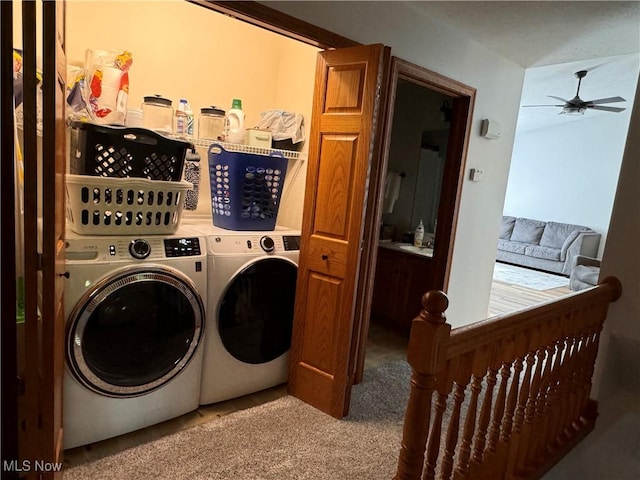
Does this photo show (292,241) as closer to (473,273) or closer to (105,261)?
(105,261)

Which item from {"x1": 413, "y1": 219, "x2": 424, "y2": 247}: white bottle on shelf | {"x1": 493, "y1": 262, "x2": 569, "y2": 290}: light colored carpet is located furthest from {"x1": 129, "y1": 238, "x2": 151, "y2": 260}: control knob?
{"x1": 493, "y1": 262, "x2": 569, "y2": 290}: light colored carpet

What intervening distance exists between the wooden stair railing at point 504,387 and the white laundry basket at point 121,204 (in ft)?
4.26

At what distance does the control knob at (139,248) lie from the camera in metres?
1.90

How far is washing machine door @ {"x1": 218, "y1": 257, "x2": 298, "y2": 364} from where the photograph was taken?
2275mm

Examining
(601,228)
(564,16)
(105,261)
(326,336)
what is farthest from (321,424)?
(601,228)

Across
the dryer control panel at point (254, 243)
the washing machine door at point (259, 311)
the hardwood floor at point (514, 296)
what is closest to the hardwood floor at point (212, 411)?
the washing machine door at point (259, 311)

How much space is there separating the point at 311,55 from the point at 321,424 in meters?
2.13

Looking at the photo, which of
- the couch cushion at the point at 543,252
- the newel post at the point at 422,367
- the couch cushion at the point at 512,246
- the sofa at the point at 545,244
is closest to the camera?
the newel post at the point at 422,367

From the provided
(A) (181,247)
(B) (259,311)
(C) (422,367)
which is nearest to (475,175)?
(B) (259,311)

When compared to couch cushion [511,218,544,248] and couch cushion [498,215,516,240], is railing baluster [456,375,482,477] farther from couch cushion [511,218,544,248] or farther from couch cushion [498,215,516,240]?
couch cushion [498,215,516,240]

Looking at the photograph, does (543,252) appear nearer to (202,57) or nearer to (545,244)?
(545,244)

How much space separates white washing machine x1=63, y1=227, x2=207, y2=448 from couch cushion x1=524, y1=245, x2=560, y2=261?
6.74 meters

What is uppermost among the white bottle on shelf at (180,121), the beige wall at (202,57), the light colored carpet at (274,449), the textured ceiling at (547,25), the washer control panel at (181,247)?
the textured ceiling at (547,25)

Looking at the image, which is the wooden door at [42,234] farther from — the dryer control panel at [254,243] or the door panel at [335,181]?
the door panel at [335,181]
